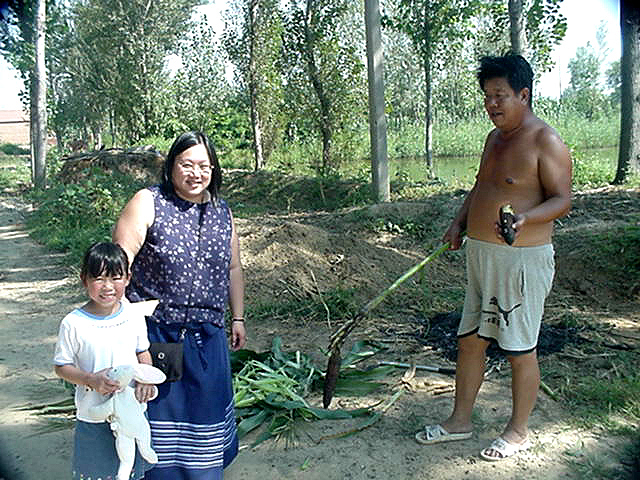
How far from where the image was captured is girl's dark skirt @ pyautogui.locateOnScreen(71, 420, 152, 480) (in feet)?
6.73

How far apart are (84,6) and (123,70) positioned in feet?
12.8

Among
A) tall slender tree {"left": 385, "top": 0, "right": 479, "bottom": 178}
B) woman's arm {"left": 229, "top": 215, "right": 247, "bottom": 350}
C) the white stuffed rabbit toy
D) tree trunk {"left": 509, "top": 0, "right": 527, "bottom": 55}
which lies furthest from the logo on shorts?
tall slender tree {"left": 385, "top": 0, "right": 479, "bottom": 178}

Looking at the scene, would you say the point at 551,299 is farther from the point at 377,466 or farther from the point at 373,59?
the point at 373,59

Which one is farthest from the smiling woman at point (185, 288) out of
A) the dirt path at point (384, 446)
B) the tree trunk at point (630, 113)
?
the tree trunk at point (630, 113)

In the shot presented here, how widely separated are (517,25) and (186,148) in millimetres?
6029

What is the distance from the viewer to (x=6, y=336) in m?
4.98

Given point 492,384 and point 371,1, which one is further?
point 371,1

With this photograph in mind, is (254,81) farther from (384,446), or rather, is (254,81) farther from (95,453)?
(95,453)

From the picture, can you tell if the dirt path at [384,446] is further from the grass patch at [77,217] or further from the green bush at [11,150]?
the green bush at [11,150]

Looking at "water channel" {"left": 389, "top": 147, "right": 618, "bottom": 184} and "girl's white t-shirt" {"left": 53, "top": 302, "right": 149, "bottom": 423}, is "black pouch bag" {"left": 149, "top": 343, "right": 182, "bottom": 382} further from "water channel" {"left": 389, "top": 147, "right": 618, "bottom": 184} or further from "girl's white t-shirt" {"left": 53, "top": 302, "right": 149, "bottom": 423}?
"water channel" {"left": 389, "top": 147, "right": 618, "bottom": 184}

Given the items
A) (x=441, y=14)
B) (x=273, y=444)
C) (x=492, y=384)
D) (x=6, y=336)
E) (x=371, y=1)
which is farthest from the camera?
(x=441, y=14)

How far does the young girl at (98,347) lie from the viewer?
197 centimetres

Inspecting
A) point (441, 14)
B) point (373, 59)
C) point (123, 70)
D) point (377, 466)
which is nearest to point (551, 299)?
point (377, 466)

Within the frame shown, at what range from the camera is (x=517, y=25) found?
7168 millimetres
